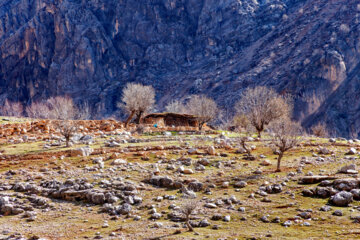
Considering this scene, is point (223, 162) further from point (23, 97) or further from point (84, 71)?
point (23, 97)

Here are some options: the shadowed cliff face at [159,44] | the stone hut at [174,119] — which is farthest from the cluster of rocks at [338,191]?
the shadowed cliff face at [159,44]

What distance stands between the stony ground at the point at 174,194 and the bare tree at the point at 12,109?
11283 cm

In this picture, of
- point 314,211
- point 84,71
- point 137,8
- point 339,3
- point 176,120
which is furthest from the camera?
point 137,8

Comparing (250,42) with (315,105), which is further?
(250,42)

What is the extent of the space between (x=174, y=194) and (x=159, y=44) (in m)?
135

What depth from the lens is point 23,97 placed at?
141500 mm

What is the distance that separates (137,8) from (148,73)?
1366 inches

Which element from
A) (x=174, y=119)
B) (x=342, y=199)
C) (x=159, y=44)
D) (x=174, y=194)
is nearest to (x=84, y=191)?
(x=174, y=194)

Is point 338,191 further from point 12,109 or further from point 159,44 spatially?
point 159,44

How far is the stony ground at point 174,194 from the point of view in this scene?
1183cm

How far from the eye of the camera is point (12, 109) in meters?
129

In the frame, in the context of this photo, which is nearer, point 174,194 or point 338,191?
point 338,191

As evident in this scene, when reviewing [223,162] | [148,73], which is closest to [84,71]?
[148,73]

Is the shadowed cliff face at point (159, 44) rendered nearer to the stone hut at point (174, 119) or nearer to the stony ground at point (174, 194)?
the stone hut at point (174, 119)
